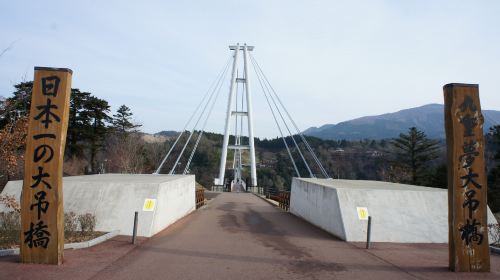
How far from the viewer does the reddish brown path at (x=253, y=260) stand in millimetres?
6012

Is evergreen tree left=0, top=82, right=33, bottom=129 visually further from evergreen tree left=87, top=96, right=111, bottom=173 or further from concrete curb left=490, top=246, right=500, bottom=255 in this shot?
evergreen tree left=87, top=96, right=111, bottom=173

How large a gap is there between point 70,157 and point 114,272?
27812mm

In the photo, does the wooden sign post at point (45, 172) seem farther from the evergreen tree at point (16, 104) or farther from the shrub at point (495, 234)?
the shrub at point (495, 234)

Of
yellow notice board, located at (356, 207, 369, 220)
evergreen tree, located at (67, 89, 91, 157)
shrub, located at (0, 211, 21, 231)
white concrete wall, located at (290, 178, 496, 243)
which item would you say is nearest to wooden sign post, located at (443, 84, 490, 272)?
white concrete wall, located at (290, 178, 496, 243)

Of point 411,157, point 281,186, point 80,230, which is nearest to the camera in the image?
point 80,230

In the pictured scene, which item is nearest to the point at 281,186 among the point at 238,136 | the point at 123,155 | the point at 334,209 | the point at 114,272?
the point at 238,136

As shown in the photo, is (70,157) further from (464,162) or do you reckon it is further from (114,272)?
(464,162)

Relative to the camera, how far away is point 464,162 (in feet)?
22.1

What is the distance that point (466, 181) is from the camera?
6.70 metres

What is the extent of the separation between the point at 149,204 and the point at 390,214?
5599mm

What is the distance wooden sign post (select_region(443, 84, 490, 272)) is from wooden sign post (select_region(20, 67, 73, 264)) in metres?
6.17

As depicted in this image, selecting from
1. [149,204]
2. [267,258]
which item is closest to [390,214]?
[267,258]

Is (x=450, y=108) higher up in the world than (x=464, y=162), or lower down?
higher up

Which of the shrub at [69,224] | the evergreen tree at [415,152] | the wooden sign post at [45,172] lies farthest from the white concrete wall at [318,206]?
the evergreen tree at [415,152]
